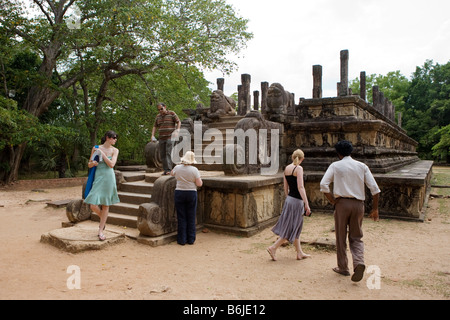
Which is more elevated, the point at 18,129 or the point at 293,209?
the point at 18,129

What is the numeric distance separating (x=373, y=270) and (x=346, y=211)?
979mm

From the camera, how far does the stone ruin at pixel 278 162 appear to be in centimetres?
570

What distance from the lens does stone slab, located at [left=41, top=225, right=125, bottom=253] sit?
4543mm

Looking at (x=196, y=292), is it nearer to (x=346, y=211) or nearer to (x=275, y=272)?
(x=275, y=272)

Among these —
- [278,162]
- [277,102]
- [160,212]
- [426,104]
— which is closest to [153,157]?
[160,212]

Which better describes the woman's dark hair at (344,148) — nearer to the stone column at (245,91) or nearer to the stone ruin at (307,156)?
the stone ruin at (307,156)

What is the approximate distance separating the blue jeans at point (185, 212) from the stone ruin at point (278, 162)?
29 cm

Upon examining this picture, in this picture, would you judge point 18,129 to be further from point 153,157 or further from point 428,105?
point 428,105

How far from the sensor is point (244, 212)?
18.7 ft

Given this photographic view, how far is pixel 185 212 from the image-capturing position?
16.9ft

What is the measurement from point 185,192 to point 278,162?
3.92 metres

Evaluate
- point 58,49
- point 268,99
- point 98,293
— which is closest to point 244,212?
point 98,293

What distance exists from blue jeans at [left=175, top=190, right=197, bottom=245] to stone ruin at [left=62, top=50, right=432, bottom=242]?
0.96 feet

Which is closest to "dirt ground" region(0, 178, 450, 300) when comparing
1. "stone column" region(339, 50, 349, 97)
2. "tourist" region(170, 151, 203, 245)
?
"tourist" region(170, 151, 203, 245)
